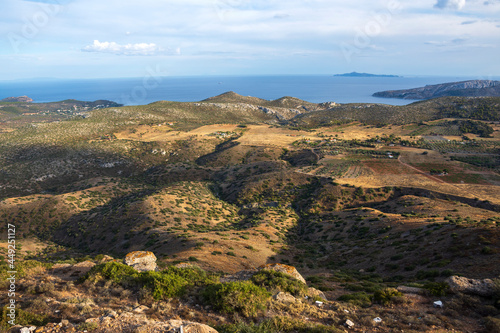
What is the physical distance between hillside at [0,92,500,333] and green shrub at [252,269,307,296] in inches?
4.9

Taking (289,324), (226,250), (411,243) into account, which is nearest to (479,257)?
(411,243)

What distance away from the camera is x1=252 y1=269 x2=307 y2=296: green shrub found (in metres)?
11.1

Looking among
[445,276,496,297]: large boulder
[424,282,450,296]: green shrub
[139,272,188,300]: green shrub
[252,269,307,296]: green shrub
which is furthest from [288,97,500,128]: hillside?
[139,272,188,300]: green shrub

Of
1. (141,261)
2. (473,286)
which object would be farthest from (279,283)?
(473,286)

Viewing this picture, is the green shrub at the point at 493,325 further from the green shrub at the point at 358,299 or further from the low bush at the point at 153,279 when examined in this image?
the low bush at the point at 153,279

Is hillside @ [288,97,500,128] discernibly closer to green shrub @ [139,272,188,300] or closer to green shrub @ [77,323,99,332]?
green shrub @ [139,272,188,300]

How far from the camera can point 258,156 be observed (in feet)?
228

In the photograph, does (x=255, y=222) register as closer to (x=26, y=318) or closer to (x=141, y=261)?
(x=141, y=261)

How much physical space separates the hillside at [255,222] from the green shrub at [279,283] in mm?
124

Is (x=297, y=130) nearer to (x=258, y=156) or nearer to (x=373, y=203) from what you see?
(x=258, y=156)

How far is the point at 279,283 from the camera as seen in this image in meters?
11.4

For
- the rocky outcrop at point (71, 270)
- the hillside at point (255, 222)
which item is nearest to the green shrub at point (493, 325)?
the hillside at point (255, 222)

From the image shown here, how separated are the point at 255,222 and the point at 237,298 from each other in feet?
84.5

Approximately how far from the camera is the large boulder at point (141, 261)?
1393 cm
